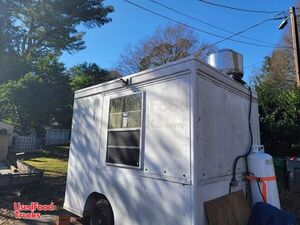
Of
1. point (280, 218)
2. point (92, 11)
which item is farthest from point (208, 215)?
point (92, 11)

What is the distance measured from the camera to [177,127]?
127 inches

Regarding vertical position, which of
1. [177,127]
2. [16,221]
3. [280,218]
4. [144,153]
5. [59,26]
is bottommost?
[16,221]

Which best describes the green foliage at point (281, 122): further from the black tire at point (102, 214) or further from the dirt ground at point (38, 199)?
the black tire at point (102, 214)

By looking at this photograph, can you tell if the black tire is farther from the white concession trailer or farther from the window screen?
the window screen

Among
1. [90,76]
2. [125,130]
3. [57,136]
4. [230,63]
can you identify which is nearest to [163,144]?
[125,130]

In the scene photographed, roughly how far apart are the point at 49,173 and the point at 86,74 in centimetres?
1758

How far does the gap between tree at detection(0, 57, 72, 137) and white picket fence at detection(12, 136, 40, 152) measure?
202 centimetres

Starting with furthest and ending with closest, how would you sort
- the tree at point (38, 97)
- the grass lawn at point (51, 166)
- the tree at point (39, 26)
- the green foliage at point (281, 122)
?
the tree at point (38, 97)
the tree at point (39, 26)
the grass lawn at point (51, 166)
the green foliage at point (281, 122)

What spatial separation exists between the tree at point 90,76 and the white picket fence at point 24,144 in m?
6.08

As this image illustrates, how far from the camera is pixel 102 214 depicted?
410 cm

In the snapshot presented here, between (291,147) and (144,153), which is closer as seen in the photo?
(144,153)

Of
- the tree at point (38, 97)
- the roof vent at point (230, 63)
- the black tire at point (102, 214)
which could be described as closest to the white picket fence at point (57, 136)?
the tree at point (38, 97)

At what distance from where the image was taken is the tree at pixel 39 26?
64.1 feet

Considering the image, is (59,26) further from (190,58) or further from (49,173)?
(190,58)
